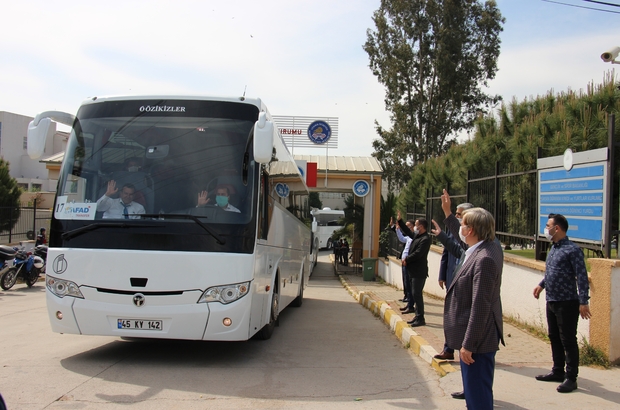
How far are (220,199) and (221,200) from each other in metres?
0.02

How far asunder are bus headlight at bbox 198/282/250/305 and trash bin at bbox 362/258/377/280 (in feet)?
56.1

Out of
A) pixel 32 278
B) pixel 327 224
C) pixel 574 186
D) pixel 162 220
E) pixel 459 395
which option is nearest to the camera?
pixel 459 395

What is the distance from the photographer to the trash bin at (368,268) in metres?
23.0

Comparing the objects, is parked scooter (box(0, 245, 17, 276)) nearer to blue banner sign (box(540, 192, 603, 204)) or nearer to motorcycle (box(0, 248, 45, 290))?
motorcycle (box(0, 248, 45, 290))

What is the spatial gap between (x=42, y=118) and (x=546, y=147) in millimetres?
7710

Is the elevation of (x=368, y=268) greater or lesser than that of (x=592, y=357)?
lesser

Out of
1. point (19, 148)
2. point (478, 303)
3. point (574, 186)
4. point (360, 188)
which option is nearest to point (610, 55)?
point (574, 186)

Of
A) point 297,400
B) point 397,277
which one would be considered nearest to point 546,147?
point 297,400

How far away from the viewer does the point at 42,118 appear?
6609 millimetres

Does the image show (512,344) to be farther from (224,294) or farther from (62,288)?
(62,288)

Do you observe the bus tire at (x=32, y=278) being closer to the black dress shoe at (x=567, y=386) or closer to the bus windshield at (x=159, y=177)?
the bus windshield at (x=159, y=177)

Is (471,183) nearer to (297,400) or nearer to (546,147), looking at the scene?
(546,147)

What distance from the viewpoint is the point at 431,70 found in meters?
32.9

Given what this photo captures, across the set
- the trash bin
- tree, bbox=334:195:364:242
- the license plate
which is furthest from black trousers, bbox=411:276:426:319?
tree, bbox=334:195:364:242
